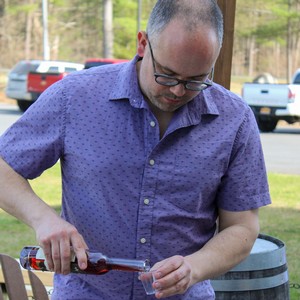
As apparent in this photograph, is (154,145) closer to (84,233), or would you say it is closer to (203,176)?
(203,176)

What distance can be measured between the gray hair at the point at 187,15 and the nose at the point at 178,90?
0.16 metres

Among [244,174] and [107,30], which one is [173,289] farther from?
[107,30]

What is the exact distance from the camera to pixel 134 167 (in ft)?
8.84

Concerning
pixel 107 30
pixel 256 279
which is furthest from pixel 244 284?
pixel 107 30

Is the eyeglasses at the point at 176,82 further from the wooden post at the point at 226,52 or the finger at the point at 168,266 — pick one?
the wooden post at the point at 226,52

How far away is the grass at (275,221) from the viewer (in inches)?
303

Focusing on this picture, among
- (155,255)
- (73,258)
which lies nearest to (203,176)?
(155,255)

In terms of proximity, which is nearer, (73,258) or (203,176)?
(73,258)

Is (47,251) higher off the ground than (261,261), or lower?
higher

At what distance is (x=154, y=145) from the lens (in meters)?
2.70

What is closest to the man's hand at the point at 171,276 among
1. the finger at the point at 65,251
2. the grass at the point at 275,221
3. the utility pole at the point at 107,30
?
the finger at the point at 65,251

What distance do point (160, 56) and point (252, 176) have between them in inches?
20.5

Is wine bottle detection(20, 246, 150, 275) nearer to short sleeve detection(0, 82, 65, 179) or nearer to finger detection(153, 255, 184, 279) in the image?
finger detection(153, 255, 184, 279)

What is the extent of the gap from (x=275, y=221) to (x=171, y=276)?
267 inches
